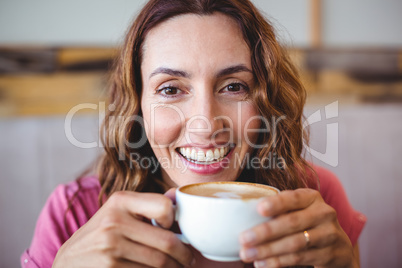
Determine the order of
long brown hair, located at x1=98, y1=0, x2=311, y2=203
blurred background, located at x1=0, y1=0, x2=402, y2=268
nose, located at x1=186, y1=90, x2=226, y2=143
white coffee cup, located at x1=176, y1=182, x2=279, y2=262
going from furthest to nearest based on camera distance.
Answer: blurred background, located at x1=0, y1=0, x2=402, y2=268 < long brown hair, located at x1=98, y1=0, x2=311, y2=203 < nose, located at x1=186, y1=90, x2=226, y2=143 < white coffee cup, located at x1=176, y1=182, x2=279, y2=262

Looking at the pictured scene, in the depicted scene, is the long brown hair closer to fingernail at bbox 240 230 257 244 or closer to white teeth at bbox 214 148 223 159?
white teeth at bbox 214 148 223 159

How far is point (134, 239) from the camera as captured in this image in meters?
0.59

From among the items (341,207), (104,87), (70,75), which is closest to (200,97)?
(341,207)

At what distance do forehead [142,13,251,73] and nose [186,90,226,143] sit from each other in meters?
0.10

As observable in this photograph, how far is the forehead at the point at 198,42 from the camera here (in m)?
0.88

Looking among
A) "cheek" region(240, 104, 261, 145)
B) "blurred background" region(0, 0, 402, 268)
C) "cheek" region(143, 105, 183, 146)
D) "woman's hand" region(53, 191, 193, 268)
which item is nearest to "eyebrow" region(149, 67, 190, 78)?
"cheek" region(143, 105, 183, 146)

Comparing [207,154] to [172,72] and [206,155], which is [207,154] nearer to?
[206,155]

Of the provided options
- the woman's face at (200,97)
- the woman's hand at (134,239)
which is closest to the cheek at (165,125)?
the woman's face at (200,97)

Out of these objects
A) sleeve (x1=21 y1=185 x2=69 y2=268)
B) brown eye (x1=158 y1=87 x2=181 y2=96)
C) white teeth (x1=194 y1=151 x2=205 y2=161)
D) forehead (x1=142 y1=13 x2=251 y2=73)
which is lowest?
sleeve (x1=21 y1=185 x2=69 y2=268)

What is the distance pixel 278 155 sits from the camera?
42.2 inches

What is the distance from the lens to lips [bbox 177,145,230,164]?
919 mm

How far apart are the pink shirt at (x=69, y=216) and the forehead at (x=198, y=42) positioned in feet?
1.77

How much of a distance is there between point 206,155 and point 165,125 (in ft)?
0.51

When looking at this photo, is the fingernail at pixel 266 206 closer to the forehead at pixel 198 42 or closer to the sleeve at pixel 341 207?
the forehead at pixel 198 42
